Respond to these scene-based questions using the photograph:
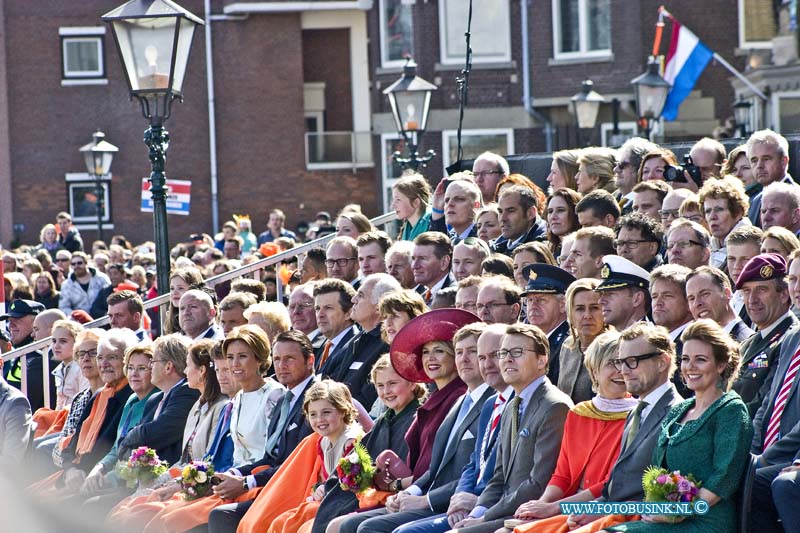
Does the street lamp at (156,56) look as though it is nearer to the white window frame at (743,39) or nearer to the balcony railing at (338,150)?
the white window frame at (743,39)

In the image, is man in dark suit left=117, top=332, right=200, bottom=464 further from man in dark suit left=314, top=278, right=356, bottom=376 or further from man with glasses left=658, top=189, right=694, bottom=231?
man with glasses left=658, top=189, right=694, bottom=231

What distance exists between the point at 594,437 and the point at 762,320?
1120 millimetres

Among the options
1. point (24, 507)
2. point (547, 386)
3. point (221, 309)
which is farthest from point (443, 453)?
point (24, 507)

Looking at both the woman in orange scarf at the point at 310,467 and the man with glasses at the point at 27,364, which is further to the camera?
the man with glasses at the point at 27,364

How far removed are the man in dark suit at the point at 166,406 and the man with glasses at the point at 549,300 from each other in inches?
130

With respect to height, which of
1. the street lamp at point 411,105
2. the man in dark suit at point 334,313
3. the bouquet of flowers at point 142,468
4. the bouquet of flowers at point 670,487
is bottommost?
the bouquet of flowers at point 142,468

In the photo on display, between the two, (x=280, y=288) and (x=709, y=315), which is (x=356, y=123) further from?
(x=709, y=315)

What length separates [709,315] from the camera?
7.51m

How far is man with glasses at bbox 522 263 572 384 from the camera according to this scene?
839cm

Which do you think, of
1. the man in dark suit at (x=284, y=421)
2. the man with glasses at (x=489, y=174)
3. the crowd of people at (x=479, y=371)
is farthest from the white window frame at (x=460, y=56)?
the man in dark suit at (x=284, y=421)

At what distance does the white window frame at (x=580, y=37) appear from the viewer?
30250mm

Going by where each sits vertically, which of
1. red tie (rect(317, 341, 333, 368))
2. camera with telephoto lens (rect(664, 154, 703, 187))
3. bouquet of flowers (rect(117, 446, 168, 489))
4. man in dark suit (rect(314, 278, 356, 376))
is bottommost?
bouquet of flowers (rect(117, 446, 168, 489))

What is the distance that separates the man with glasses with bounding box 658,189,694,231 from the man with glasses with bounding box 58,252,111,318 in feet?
31.0

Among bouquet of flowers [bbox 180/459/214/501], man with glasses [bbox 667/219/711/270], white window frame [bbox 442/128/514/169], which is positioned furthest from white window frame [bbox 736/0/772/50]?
bouquet of flowers [bbox 180/459/214/501]
